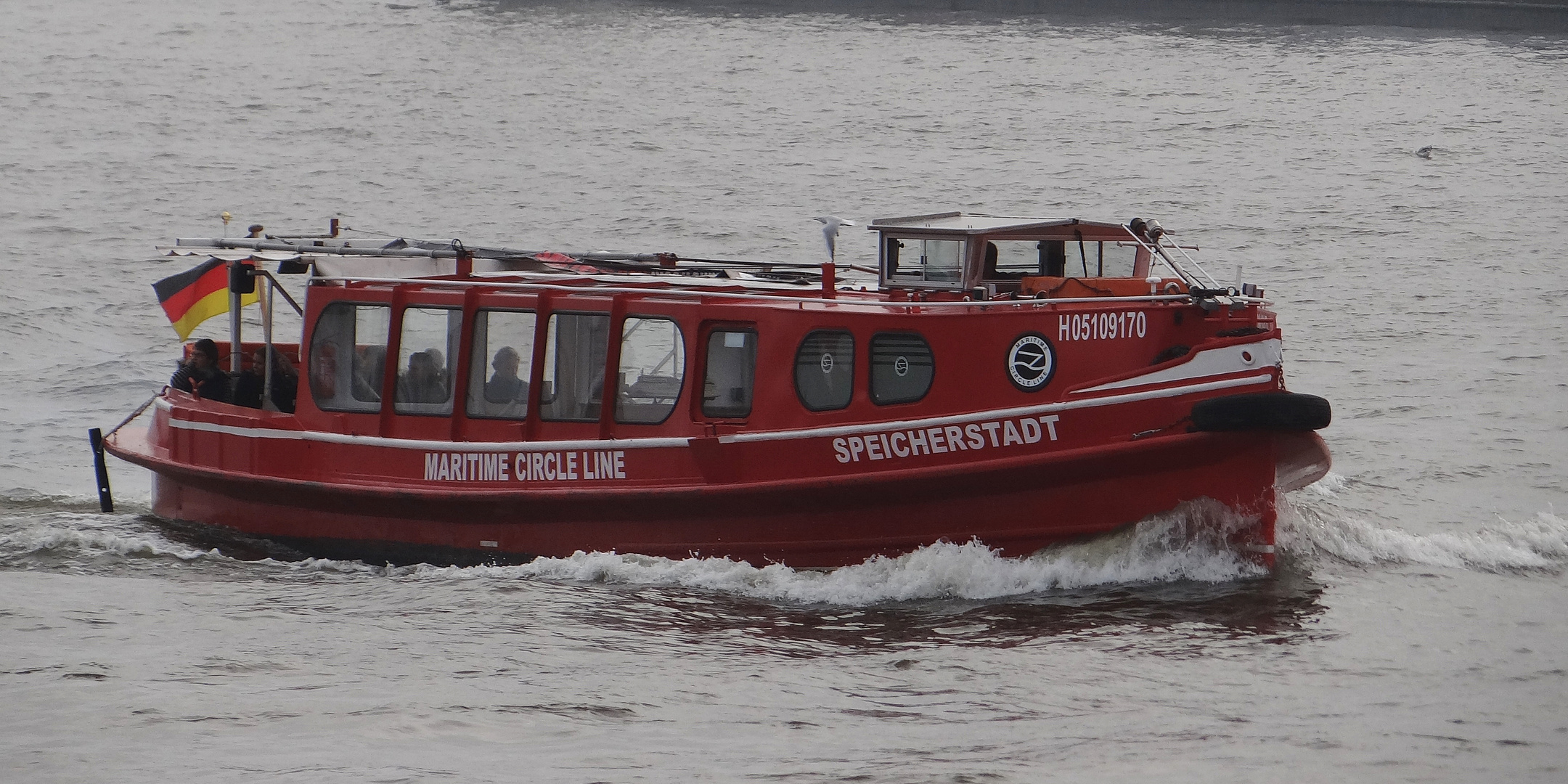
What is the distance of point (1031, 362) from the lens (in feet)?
31.9

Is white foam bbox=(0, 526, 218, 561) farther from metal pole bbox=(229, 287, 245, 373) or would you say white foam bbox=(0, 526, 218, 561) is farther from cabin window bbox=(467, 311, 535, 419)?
cabin window bbox=(467, 311, 535, 419)

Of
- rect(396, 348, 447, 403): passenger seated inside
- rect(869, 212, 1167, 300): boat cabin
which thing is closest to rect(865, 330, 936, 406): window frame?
rect(869, 212, 1167, 300): boat cabin

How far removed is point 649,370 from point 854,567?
195cm

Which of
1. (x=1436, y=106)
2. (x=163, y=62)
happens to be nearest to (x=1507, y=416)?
(x=1436, y=106)

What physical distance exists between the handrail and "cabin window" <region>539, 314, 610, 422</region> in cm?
24

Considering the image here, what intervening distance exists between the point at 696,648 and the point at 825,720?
4.67 feet

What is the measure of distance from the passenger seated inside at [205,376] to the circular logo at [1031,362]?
6.33 meters

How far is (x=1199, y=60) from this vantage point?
161 ft

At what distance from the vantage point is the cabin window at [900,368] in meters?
9.92

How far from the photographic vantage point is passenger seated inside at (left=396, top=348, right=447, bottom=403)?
11.2 m

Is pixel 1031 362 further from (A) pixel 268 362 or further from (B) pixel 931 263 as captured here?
(A) pixel 268 362

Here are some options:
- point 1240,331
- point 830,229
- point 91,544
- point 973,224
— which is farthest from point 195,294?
point 1240,331

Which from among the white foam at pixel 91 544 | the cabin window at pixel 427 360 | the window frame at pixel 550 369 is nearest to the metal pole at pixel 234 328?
the white foam at pixel 91 544

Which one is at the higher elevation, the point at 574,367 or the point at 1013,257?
the point at 1013,257
